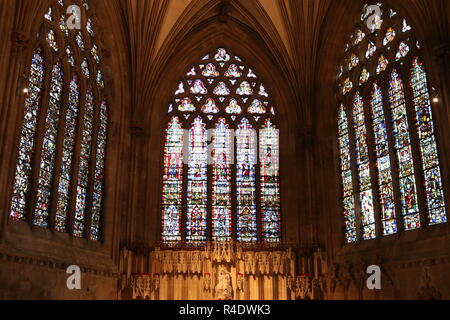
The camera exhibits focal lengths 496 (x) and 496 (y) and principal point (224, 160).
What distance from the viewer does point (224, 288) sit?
1484 cm

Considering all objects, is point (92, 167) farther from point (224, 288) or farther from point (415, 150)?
point (415, 150)

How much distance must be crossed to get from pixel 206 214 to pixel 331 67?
6.75 m

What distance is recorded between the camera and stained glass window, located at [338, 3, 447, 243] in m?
13.0

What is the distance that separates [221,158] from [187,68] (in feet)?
12.7

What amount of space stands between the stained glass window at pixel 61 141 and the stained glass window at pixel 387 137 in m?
8.00

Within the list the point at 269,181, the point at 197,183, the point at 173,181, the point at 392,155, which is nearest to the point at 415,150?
the point at 392,155

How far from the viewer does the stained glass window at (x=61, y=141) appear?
1255 centimetres

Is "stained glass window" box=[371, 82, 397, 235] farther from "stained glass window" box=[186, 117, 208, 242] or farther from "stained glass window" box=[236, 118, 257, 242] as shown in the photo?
"stained glass window" box=[186, 117, 208, 242]

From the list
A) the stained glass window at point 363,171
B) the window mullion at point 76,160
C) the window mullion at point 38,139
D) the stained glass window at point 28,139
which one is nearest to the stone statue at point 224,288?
the stained glass window at point 363,171

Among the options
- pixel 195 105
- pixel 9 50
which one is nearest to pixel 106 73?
pixel 195 105

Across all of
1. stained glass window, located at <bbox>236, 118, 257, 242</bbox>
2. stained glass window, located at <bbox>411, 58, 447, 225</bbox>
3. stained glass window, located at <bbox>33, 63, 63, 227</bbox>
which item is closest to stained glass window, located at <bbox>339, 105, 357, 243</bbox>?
stained glass window, located at <bbox>411, 58, 447, 225</bbox>

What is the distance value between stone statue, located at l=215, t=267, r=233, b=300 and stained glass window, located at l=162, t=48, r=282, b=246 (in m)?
1.94

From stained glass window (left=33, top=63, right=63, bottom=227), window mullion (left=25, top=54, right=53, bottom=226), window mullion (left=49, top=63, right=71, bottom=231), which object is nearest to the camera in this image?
window mullion (left=25, top=54, right=53, bottom=226)

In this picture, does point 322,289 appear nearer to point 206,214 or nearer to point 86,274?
point 206,214
